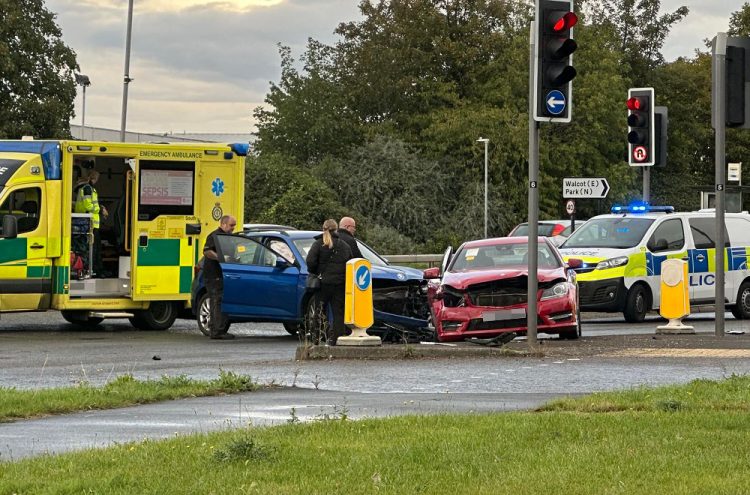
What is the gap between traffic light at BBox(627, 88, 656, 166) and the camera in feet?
80.5

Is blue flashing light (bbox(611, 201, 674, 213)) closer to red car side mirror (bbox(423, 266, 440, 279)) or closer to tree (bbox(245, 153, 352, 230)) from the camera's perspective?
red car side mirror (bbox(423, 266, 440, 279))

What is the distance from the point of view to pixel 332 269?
63.2ft

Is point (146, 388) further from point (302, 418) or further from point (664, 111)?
point (664, 111)

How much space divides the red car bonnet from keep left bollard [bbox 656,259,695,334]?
1761 mm

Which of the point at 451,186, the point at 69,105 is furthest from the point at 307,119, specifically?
the point at 69,105

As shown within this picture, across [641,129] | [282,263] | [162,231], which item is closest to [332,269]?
[282,263]

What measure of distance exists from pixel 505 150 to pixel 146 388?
57.9m

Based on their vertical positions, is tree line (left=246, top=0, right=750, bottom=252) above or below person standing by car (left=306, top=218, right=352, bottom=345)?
above

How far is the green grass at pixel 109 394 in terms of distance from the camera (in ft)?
40.0

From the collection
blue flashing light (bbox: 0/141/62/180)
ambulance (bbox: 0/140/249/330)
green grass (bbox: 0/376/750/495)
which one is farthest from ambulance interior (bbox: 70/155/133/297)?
green grass (bbox: 0/376/750/495)

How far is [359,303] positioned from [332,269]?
1.20m

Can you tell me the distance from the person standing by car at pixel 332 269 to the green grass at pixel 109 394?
4.79 metres

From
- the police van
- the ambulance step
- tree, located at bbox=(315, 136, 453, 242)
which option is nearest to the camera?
the ambulance step

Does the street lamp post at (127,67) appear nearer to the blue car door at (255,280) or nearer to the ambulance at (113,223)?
the ambulance at (113,223)
